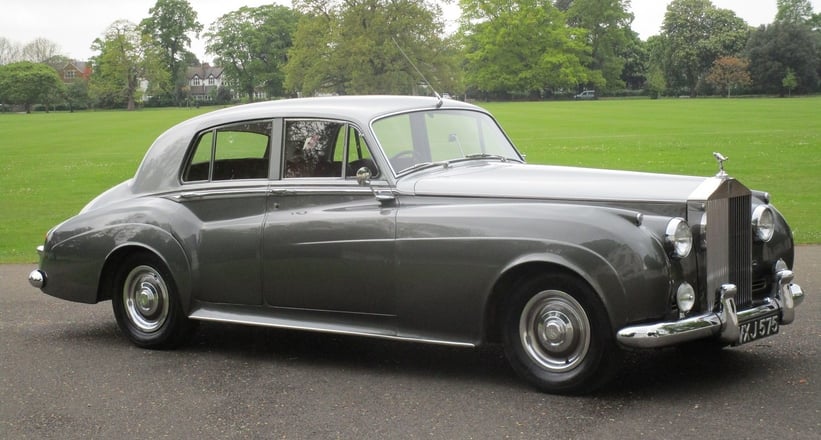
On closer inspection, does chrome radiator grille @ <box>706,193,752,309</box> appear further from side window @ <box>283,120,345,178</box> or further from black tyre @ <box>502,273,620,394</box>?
side window @ <box>283,120,345,178</box>

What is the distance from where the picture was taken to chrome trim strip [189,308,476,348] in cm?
592

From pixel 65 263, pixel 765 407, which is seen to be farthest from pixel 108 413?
pixel 765 407

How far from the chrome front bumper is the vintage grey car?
0.01 m

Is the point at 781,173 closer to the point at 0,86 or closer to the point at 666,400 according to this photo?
the point at 666,400

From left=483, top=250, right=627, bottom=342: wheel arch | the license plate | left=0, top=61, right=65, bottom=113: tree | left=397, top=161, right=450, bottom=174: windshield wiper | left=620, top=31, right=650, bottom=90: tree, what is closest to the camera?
left=483, top=250, right=627, bottom=342: wheel arch

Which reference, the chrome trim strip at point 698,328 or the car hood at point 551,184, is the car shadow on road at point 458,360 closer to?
the chrome trim strip at point 698,328

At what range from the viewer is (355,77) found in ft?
212

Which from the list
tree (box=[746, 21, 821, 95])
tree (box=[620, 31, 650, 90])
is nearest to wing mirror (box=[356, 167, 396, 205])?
tree (box=[746, 21, 821, 95])

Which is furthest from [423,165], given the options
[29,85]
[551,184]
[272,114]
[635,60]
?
[29,85]

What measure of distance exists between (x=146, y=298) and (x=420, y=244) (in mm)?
2395

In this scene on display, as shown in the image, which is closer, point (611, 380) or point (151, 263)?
point (611, 380)

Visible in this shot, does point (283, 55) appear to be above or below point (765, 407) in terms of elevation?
above

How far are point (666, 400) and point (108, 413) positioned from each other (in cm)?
311

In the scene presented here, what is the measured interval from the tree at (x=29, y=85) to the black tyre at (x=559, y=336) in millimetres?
121509
